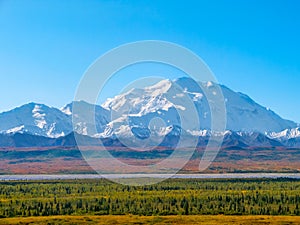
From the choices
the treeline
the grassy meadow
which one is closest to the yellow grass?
the grassy meadow

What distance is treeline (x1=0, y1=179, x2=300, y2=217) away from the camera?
9194 cm

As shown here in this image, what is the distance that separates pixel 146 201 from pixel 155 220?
738 inches

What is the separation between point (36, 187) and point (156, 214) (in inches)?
2012

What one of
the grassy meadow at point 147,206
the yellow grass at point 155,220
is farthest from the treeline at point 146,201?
the yellow grass at point 155,220

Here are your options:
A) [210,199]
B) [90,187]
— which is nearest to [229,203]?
[210,199]

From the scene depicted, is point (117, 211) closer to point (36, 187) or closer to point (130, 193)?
point (130, 193)

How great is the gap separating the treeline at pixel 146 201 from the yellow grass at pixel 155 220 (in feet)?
15.5

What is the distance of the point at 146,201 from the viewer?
101875mm

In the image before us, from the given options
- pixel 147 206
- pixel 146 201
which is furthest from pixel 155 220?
pixel 146 201

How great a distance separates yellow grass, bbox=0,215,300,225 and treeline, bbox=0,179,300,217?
15.5 feet

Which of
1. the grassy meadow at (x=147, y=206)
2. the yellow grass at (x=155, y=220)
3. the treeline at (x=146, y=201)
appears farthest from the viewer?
the treeline at (x=146, y=201)

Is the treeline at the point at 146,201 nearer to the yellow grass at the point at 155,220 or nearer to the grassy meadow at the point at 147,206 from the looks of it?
the grassy meadow at the point at 147,206

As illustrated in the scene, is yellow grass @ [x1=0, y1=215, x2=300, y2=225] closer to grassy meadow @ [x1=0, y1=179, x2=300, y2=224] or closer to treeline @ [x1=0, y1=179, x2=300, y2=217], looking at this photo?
grassy meadow @ [x1=0, y1=179, x2=300, y2=224]

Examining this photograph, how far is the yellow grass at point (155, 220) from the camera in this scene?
80688 millimetres
